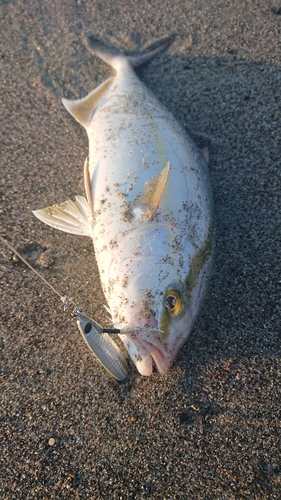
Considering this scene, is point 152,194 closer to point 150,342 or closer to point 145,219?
point 145,219

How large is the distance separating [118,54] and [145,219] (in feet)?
8.20

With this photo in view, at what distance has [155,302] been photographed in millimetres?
2326

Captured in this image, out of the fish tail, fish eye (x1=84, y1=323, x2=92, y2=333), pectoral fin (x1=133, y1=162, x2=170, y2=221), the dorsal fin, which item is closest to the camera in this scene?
fish eye (x1=84, y1=323, x2=92, y2=333)

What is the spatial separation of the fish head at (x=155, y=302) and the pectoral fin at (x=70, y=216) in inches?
24.6

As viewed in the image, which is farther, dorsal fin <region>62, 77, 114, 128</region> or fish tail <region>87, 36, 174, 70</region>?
fish tail <region>87, 36, 174, 70</region>

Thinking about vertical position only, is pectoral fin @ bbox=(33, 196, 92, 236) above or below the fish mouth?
above

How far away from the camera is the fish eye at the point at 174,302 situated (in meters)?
2.33

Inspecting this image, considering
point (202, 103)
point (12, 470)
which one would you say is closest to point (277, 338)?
point (12, 470)

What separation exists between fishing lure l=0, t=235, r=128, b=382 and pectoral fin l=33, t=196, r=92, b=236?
767 mm

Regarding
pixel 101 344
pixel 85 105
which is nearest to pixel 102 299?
pixel 101 344

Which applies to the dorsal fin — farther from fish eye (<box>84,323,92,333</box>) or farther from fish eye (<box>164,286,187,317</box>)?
fish eye (<box>84,323,92,333</box>)

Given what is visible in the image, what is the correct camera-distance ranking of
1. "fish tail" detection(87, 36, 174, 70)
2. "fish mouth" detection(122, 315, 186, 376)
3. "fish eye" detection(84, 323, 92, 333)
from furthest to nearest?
1. "fish tail" detection(87, 36, 174, 70)
2. "fish mouth" detection(122, 315, 186, 376)
3. "fish eye" detection(84, 323, 92, 333)

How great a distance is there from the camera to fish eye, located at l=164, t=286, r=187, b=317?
2334 mm

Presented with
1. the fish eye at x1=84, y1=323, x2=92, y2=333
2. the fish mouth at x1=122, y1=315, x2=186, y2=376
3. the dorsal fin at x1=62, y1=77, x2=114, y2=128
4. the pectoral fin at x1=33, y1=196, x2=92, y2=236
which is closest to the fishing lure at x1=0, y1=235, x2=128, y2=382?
the fish eye at x1=84, y1=323, x2=92, y2=333
